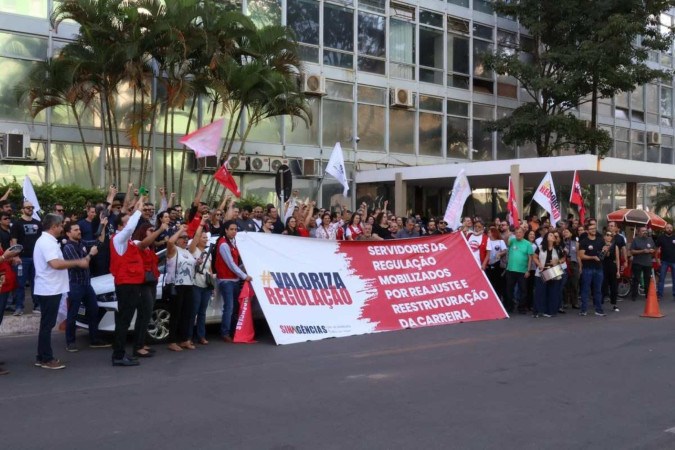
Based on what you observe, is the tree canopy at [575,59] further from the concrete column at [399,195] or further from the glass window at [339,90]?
the concrete column at [399,195]

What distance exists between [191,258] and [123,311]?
137 cm

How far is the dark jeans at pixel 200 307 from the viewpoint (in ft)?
32.2

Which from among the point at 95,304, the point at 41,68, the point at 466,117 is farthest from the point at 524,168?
the point at 95,304

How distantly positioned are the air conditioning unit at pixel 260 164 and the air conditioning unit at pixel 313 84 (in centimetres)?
273

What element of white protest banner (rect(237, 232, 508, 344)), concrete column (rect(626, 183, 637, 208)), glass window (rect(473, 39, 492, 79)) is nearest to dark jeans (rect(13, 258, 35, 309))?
white protest banner (rect(237, 232, 508, 344))

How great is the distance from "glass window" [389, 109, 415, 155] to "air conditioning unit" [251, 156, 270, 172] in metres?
5.48

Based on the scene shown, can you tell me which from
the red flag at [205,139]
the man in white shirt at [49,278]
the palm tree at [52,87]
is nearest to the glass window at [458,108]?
the palm tree at [52,87]

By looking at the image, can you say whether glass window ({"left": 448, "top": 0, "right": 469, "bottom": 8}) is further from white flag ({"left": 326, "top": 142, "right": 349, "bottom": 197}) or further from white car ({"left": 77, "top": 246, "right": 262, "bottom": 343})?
white car ({"left": 77, "top": 246, "right": 262, "bottom": 343})

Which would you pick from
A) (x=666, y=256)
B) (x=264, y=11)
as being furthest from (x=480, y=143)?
(x=666, y=256)

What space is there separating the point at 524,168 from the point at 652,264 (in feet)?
19.9

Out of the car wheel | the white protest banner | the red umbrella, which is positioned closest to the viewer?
the car wheel

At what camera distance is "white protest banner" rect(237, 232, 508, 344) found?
34.6 feet

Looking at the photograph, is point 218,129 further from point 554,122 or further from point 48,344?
point 554,122

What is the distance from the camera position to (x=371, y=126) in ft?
86.4
